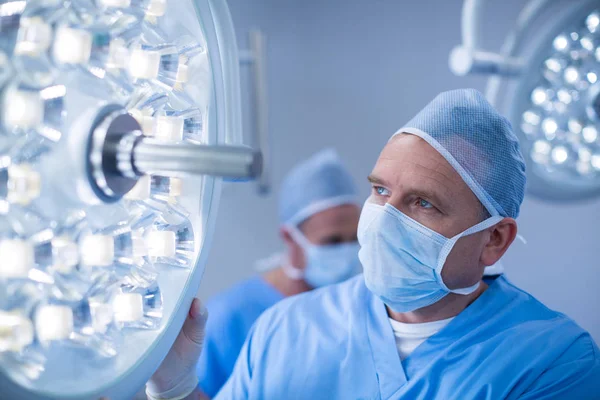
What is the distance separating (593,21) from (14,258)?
4.87 ft

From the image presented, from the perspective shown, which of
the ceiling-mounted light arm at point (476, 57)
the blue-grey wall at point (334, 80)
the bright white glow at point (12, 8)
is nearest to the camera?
the bright white glow at point (12, 8)

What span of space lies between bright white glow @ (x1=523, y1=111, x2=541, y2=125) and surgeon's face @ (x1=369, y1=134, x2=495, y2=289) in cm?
46

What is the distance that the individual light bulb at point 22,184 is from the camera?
0.79 m

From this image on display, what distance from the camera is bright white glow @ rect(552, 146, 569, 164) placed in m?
1.75

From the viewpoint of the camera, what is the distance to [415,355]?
1.42 metres

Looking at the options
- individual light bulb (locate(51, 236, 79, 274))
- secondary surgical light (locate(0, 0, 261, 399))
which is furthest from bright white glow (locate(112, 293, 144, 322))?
individual light bulb (locate(51, 236, 79, 274))

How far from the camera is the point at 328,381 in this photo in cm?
143

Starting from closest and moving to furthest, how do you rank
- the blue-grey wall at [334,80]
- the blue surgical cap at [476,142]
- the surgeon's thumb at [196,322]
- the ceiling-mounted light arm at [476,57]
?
the surgeon's thumb at [196,322], the blue surgical cap at [476,142], the ceiling-mounted light arm at [476,57], the blue-grey wall at [334,80]

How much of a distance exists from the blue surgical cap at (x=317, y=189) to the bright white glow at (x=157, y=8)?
157 centimetres

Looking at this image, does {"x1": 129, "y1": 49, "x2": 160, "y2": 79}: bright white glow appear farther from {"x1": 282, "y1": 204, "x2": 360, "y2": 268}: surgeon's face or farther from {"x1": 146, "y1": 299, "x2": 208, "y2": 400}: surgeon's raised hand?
{"x1": 282, "y1": 204, "x2": 360, "y2": 268}: surgeon's face

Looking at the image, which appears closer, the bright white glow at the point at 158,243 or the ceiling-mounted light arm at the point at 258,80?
the bright white glow at the point at 158,243

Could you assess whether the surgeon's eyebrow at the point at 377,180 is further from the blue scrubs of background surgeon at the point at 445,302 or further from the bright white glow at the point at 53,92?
the bright white glow at the point at 53,92

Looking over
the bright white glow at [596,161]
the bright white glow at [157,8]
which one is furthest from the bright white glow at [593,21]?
the bright white glow at [157,8]

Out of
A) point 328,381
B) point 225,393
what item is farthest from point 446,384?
point 225,393
